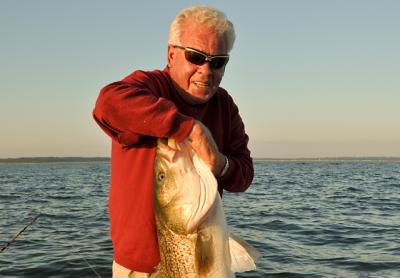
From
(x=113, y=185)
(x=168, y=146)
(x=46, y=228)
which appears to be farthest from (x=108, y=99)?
(x=46, y=228)

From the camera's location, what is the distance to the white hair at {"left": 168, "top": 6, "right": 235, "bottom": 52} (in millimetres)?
3102

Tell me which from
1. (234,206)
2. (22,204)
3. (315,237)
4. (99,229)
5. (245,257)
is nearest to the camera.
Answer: (245,257)

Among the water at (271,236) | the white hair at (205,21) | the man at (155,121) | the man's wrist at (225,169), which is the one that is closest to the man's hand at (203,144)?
the man at (155,121)

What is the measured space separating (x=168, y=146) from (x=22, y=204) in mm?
22853

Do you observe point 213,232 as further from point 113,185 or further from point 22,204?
point 22,204

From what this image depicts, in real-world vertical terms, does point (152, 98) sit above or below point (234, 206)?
above

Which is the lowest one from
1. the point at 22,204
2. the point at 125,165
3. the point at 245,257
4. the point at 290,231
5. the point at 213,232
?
the point at 22,204

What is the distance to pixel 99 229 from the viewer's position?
16.0m

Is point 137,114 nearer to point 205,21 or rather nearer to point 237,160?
point 205,21

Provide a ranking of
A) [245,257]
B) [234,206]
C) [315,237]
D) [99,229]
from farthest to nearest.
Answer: [234,206] → [99,229] → [315,237] → [245,257]

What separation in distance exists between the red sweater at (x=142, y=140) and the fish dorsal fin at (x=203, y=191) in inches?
7.4

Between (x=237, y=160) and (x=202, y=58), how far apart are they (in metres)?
0.75

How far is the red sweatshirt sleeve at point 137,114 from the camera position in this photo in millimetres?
2707

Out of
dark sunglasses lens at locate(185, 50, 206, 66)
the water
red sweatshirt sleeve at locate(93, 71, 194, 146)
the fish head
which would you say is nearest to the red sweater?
red sweatshirt sleeve at locate(93, 71, 194, 146)
